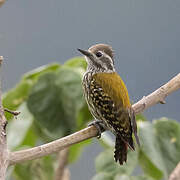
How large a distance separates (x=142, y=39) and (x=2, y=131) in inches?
485

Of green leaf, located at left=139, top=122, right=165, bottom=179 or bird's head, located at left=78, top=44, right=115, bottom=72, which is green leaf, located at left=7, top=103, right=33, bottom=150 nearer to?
bird's head, located at left=78, top=44, right=115, bottom=72

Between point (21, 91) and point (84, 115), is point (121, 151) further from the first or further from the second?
point (21, 91)

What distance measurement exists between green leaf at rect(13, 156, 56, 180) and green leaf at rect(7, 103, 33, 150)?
0.17 m

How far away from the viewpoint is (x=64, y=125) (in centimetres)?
384

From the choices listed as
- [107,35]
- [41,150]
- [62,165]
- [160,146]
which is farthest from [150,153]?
[107,35]

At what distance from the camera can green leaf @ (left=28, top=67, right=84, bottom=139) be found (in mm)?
3781

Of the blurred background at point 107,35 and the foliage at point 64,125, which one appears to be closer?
the foliage at point 64,125

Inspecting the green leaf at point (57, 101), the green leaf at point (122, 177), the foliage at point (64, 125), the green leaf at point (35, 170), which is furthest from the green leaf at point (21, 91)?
the green leaf at point (122, 177)

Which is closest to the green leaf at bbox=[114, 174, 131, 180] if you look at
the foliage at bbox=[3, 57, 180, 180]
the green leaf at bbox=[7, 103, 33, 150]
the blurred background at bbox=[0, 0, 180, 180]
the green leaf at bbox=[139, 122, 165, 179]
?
the foliage at bbox=[3, 57, 180, 180]

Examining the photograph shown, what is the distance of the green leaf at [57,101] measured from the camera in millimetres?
3781

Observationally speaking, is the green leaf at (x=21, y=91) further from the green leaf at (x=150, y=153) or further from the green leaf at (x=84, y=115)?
the green leaf at (x=150, y=153)

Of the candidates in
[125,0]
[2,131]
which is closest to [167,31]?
[125,0]

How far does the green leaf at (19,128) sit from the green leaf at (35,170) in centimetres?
17

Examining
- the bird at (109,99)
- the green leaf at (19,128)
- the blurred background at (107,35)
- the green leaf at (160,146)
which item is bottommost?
the blurred background at (107,35)
